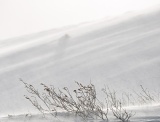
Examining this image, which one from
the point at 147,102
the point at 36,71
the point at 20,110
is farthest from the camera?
the point at 36,71

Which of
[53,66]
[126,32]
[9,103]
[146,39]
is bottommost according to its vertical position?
[9,103]

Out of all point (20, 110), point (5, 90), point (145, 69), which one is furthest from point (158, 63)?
point (5, 90)

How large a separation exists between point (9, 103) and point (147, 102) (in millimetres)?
2354

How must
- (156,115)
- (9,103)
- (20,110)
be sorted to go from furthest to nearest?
(9,103)
(20,110)
(156,115)

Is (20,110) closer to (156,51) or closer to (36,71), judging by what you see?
(36,71)

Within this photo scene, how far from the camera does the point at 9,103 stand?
5.36 metres

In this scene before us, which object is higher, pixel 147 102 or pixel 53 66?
pixel 53 66

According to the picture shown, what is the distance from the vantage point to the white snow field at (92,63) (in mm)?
5036

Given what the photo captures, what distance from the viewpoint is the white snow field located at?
504 cm

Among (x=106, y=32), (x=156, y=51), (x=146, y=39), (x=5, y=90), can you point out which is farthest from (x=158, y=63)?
(x=106, y=32)

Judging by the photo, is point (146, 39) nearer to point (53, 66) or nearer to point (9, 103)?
point (53, 66)

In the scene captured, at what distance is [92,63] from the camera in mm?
6727

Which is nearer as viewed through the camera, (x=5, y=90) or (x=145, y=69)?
(x=145, y=69)

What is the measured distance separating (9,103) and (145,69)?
2.20 m
